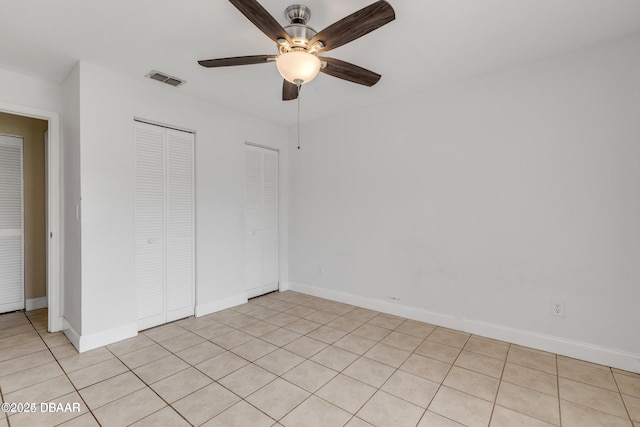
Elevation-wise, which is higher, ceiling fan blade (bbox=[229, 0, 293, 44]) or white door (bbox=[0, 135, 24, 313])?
ceiling fan blade (bbox=[229, 0, 293, 44])

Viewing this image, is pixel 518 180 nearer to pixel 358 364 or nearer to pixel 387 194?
pixel 387 194

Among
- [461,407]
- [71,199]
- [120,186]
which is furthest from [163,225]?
[461,407]

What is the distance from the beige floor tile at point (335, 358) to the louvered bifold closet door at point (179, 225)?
1746 mm

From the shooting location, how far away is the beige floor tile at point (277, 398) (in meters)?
1.86

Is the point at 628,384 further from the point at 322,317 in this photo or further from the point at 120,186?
the point at 120,186

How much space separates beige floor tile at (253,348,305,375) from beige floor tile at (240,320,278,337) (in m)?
0.44

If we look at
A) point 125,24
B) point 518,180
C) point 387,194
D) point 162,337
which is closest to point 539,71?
point 518,180

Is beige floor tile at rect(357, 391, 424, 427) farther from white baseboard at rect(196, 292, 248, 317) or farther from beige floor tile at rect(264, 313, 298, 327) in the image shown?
white baseboard at rect(196, 292, 248, 317)

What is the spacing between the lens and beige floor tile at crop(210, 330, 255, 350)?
9.05ft

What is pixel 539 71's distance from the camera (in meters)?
2.63

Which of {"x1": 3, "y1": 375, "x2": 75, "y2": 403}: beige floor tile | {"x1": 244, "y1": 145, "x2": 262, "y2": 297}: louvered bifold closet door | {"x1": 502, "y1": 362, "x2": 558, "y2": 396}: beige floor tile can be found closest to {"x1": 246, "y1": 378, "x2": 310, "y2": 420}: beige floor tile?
{"x1": 3, "y1": 375, "x2": 75, "y2": 403}: beige floor tile

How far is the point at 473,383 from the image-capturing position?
2.15m

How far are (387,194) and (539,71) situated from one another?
1800 millimetres

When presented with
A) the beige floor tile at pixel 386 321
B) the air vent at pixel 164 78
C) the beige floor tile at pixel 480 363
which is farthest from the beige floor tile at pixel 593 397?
the air vent at pixel 164 78
